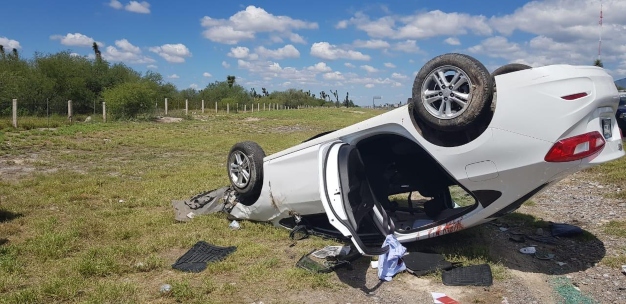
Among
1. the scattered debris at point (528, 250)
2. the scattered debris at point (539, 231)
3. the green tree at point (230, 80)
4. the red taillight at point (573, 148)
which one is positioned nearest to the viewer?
the red taillight at point (573, 148)

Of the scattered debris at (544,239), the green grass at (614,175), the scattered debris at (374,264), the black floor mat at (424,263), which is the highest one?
the green grass at (614,175)

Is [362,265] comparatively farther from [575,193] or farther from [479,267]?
[575,193]

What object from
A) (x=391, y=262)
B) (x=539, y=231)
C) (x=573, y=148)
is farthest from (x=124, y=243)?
(x=539, y=231)

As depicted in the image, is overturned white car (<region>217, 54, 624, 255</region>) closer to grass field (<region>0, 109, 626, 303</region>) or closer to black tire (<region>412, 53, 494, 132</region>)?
black tire (<region>412, 53, 494, 132</region>)

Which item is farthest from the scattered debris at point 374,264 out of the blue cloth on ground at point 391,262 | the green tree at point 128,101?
the green tree at point 128,101

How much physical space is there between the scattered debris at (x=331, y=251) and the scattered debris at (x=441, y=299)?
40.7 inches

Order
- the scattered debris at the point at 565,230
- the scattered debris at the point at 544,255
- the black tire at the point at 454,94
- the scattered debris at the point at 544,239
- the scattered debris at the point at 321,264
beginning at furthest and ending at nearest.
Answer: the scattered debris at the point at 565,230, the scattered debris at the point at 544,239, the scattered debris at the point at 544,255, the scattered debris at the point at 321,264, the black tire at the point at 454,94

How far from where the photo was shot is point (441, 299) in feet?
12.0

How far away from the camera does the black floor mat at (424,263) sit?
413 centimetres

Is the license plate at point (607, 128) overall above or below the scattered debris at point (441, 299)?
above

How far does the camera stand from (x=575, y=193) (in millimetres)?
7793

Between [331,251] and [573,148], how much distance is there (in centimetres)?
233

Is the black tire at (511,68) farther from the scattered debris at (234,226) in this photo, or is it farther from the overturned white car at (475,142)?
the scattered debris at (234,226)

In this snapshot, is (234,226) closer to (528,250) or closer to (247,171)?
(247,171)
